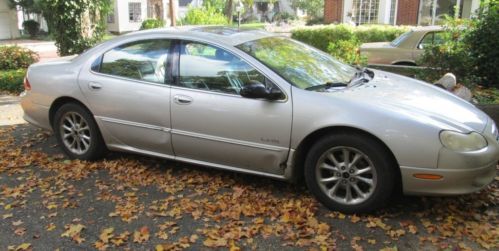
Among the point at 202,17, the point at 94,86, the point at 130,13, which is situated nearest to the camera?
the point at 94,86

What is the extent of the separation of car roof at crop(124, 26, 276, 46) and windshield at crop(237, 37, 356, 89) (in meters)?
0.10

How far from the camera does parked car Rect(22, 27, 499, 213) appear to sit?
382 centimetres

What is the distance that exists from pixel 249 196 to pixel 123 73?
186 centimetres

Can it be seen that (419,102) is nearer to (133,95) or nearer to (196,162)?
(196,162)

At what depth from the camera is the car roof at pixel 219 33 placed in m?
4.78

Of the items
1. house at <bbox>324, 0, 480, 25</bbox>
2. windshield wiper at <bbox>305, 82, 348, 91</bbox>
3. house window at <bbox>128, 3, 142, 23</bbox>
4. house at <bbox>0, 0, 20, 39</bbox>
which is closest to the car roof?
windshield wiper at <bbox>305, 82, 348, 91</bbox>

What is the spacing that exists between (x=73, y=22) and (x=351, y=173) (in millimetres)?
8744

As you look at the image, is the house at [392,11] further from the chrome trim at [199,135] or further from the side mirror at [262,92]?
the side mirror at [262,92]

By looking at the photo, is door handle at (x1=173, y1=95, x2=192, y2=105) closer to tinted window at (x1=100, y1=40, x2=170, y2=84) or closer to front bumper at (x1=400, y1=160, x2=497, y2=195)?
tinted window at (x1=100, y1=40, x2=170, y2=84)

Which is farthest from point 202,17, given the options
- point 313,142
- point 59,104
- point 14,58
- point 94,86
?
point 313,142

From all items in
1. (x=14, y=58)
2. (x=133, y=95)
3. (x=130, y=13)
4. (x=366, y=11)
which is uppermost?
(x=366, y=11)

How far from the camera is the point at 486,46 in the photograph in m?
7.69

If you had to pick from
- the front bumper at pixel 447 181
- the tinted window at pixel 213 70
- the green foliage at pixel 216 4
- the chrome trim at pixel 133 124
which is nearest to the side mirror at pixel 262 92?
the tinted window at pixel 213 70

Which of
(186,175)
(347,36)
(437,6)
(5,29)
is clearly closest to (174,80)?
(186,175)
